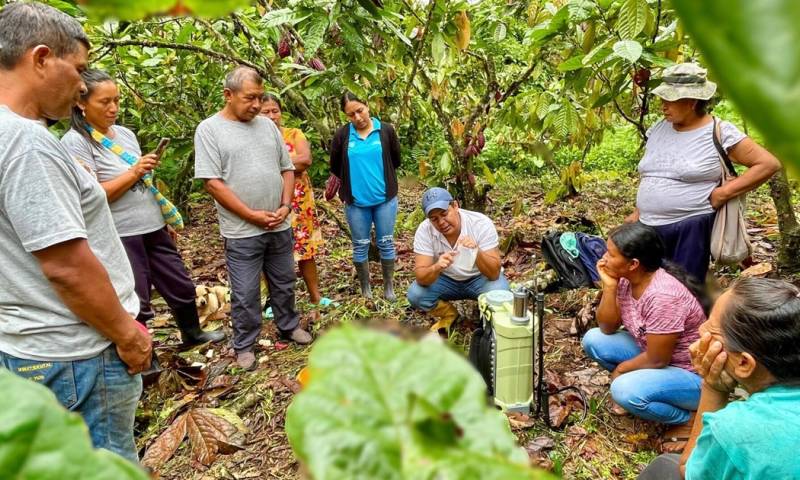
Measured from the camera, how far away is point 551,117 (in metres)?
3.18

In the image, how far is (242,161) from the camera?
273 centimetres

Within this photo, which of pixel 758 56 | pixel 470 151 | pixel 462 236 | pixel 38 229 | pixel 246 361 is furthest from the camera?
pixel 470 151

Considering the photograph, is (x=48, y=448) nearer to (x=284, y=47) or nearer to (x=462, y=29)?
(x=462, y=29)

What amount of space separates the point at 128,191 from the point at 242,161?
1.76 feet

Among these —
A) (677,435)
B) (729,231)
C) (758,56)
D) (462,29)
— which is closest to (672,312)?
(677,435)

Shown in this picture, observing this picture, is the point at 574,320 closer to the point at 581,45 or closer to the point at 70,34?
the point at 581,45

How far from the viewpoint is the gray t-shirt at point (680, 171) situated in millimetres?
2496

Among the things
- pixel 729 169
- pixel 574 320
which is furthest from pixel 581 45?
pixel 574 320

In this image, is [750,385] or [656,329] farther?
[656,329]

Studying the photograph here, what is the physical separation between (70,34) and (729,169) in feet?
8.50

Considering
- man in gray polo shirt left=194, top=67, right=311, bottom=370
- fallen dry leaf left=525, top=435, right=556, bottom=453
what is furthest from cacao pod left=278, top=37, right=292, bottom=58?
fallen dry leaf left=525, top=435, right=556, bottom=453

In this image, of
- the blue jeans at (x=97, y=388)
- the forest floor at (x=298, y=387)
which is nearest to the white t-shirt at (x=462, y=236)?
the forest floor at (x=298, y=387)

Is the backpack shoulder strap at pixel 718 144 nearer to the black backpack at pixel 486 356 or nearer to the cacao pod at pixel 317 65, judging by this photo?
the black backpack at pixel 486 356

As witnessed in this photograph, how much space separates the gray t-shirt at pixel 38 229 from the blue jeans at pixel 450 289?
2.06m
